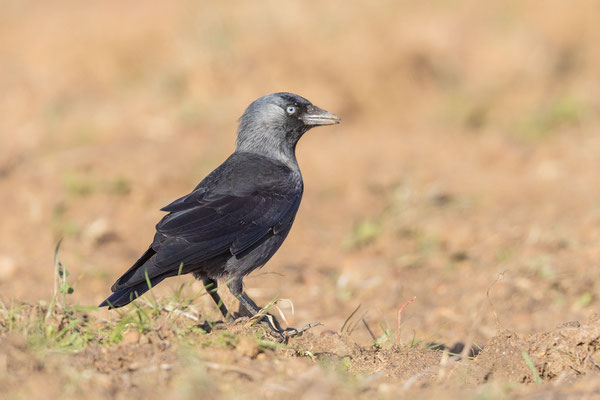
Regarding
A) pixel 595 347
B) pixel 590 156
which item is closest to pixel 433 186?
pixel 590 156

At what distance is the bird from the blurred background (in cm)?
39

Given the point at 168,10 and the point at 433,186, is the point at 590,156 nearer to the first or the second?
the point at 433,186

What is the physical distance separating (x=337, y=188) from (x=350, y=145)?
1.14 m

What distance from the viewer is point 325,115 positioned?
18.0 feet

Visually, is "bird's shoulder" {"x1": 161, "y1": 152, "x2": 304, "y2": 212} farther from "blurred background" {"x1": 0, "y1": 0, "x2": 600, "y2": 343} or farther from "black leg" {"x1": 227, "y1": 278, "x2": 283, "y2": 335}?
"blurred background" {"x1": 0, "y1": 0, "x2": 600, "y2": 343}

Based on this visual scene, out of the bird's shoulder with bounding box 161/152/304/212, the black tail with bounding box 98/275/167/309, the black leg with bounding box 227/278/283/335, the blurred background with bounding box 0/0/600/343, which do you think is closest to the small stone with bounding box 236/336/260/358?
the black tail with bounding box 98/275/167/309

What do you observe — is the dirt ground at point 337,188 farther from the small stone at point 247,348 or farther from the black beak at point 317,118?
the black beak at point 317,118

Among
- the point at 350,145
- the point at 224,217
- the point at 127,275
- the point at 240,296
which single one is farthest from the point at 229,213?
the point at 350,145

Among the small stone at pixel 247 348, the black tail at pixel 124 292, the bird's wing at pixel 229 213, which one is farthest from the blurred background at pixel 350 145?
the small stone at pixel 247 348

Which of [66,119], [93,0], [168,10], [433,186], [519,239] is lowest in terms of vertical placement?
[519,239]

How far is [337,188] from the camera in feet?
28.1

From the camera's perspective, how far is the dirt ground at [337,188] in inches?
138

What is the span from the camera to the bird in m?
4.22

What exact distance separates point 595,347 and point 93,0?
13.2 m
